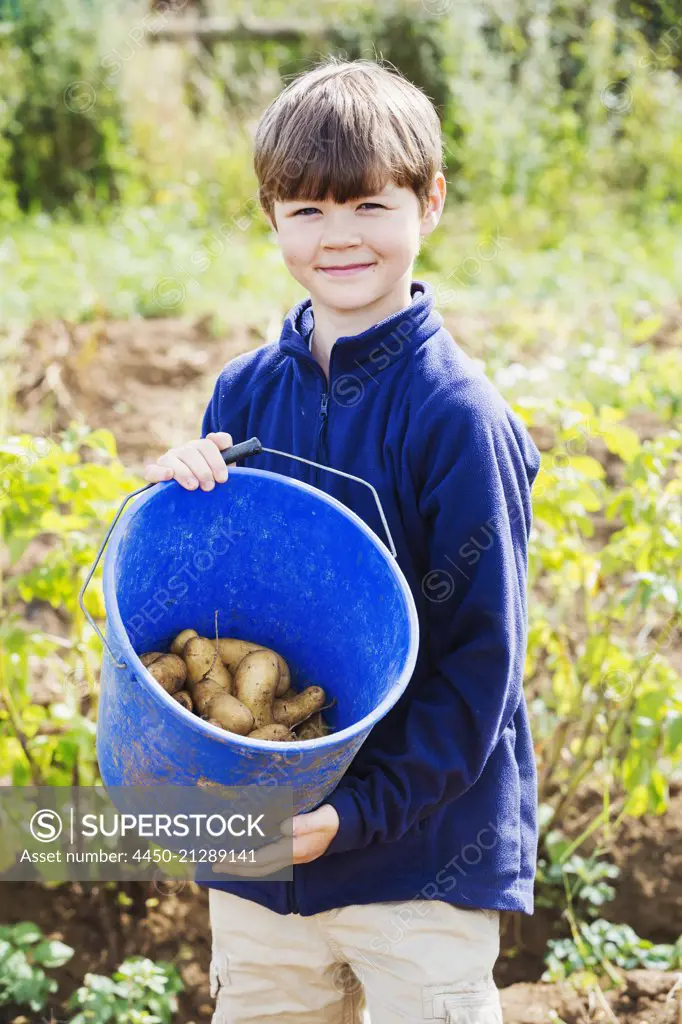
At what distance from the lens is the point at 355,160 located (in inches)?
59.4

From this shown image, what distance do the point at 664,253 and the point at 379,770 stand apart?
16.9 feet

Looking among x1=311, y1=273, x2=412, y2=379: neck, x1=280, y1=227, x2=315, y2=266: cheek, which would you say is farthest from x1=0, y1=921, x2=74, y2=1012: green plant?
x1=280, y1=227, x2=315, y2=266: cheek

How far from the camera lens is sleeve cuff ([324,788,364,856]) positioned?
148 cm

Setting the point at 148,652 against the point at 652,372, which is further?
the point at 652,372

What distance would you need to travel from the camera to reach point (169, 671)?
4.95 feet

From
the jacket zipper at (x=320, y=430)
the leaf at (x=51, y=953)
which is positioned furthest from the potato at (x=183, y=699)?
the leaf at (x=51, y=953)

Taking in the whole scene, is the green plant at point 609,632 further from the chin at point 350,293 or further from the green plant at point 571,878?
the chin at point 350,293

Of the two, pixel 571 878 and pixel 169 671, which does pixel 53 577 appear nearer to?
pixel 169 671

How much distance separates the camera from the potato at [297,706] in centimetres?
156

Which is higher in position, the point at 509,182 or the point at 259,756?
the point at 509,182

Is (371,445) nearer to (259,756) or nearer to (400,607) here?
(400,607)

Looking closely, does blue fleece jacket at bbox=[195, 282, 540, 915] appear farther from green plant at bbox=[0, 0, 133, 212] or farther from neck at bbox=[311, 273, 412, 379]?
green plant at bbox=[0, 0, 133, 212]

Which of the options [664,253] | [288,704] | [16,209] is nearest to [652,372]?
[664,253]

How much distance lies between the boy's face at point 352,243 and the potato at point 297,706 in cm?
55
